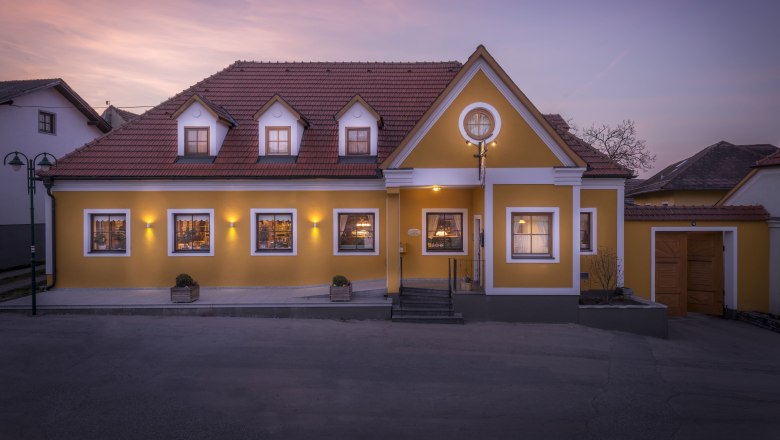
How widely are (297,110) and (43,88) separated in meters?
15.8

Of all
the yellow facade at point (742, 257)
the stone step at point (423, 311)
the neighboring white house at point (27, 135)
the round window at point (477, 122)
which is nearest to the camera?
the stone step at point (423, 311)

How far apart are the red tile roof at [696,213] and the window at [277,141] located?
1230 cm

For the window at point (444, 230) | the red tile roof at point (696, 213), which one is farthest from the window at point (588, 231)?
the window at point (444, 230)

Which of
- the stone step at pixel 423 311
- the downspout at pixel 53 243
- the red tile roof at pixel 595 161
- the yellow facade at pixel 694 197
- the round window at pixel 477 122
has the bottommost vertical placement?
the stone step at pixel 423 311

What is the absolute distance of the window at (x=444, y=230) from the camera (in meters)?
15.9

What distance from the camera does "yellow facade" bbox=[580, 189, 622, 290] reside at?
15258mm

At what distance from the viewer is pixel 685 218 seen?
50.6 feet

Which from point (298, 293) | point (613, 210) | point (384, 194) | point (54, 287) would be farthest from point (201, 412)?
point (613, 210)

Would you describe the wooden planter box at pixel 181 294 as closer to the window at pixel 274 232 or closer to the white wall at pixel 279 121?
the window at pixel 274 232

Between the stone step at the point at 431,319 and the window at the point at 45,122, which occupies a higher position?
the window at the point at 45,122

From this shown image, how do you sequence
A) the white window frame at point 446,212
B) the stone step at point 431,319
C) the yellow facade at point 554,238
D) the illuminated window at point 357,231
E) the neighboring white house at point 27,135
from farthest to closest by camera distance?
1. the neighboring white house at point 27,135
2. the white window frame at point 446,212
3. the illuminated window at point 357,231
4. the yellow facade at point 554,238
5. the stone step at point 431,319

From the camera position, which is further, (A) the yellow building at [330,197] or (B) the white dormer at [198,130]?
(B) the white dormer at [198,130]

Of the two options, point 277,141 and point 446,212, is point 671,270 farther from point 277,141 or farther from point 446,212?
point 277,141

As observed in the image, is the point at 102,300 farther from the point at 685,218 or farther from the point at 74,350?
the point at 685,218
